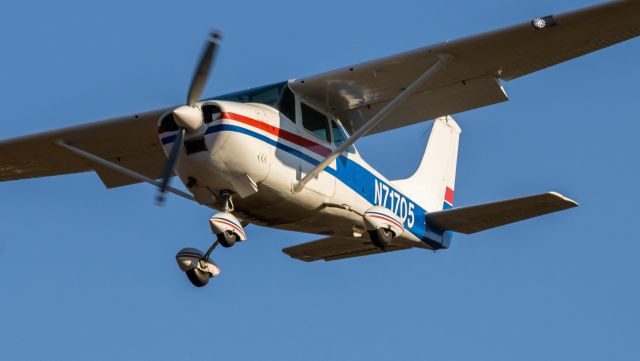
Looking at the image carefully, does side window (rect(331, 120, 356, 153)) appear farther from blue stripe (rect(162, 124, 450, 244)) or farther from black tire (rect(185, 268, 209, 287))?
black tire (rect(185, 268, 209, 287))

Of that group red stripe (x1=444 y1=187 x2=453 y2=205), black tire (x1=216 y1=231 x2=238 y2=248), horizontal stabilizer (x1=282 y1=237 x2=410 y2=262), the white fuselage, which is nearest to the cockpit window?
the white fuselage

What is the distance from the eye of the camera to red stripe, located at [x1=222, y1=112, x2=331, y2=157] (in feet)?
61.6

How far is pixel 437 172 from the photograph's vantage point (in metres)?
24.6

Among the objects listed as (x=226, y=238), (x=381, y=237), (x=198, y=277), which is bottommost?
(x=226, y=238)

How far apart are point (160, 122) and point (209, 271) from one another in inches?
110

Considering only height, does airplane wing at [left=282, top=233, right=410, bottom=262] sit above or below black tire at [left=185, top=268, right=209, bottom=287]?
above

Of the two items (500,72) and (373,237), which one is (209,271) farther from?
(500,72)

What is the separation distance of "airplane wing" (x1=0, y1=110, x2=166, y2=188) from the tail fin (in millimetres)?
4074

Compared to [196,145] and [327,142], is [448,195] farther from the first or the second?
[196,145]

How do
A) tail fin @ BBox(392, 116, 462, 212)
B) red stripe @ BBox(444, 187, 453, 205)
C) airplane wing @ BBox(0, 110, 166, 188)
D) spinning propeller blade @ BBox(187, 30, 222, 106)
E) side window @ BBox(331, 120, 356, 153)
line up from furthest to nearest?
red stripe @ BBox(444, 187, 453, 205) < tail fin @ BBox(392, 116, 462, 212) < airplane wing @ BBox(0, 110, 166, 188) < side window @ BBox(331, 120, 356, 153) < spinning propeller blade @ BBox(187, 30, 222, 106)

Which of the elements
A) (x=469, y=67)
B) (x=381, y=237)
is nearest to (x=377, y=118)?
(x=469, y=67)

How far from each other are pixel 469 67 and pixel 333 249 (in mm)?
4047

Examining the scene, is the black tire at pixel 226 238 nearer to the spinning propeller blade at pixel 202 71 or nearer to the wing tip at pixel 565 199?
the spinning propeller blade at pixel 202 71

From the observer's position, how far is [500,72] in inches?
808
